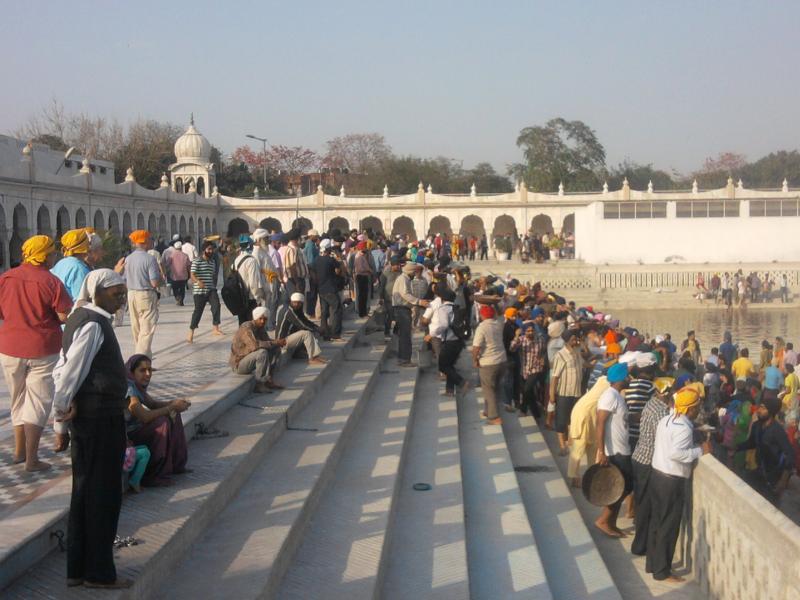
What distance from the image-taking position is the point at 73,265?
222 inches

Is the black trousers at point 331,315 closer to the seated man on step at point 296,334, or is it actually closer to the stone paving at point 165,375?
the stone paving at point 165,375

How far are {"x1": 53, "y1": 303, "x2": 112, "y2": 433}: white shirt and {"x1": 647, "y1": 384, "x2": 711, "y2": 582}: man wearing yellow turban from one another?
13.0 ft

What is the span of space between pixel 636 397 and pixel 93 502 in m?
4.94

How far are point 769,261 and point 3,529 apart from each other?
34156 mm

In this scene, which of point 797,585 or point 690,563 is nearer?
point 797,585

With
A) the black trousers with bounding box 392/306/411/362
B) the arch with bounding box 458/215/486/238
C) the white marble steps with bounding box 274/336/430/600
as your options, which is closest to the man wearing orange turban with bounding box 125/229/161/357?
the white marble steps with bounding box 274/336/430/600

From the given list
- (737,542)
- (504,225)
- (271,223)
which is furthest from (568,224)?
(737,542)

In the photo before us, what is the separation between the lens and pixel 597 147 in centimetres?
6475

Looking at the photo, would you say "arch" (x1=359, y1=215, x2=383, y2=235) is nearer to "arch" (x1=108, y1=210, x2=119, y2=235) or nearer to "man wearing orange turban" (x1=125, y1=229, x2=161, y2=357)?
"arch" (x1=108, y1=210, x2=119, y2=235)

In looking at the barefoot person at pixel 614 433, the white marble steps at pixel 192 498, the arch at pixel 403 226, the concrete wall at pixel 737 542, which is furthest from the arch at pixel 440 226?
the concrete wall at pixel 737 542

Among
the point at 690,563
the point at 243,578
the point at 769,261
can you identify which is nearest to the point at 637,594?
the point at 690,563

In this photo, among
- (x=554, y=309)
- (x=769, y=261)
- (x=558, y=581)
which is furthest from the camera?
(x=769, y=261)

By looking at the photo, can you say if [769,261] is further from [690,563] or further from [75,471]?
[75,471]

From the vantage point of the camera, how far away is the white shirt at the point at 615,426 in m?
6.63
